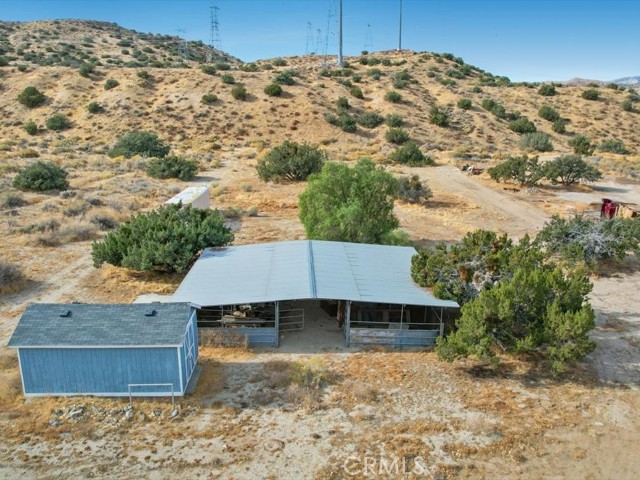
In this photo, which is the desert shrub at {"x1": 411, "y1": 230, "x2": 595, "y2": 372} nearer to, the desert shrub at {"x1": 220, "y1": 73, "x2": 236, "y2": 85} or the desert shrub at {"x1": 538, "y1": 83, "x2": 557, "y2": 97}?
the desert shrub at {"x1": 220, "y1": 73, "x2": 236, "y2": 85}

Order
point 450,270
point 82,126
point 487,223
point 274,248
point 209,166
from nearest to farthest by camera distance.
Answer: point 450,270
point 274,248
point 487,223
point 209,166
point 82,126

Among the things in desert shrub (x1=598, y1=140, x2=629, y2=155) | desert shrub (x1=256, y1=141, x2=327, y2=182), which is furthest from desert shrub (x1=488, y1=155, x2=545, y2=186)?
desert shrub (x1=598, y1=140, x2=629, y2=155)

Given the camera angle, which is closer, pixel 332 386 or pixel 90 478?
pixel 90 478

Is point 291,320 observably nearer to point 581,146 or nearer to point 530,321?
point 530,321

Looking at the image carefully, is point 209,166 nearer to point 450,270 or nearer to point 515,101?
point 450,270

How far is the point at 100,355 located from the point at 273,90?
61178 mm

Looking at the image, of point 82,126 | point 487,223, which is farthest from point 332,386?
point 82,126

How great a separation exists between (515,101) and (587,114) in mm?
10156

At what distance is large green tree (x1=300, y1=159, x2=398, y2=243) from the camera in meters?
23.0

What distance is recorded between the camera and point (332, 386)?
13953mm

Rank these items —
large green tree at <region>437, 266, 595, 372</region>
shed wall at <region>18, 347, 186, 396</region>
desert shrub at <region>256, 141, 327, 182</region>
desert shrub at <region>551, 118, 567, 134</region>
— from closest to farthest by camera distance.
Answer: shed wall at <region>18, 347, 186, 396</region> → large green tree at <region>437, 266, 595, 372</region> → desert shrub at <region>256, 141, 327, 182</region> → desert shrub at <region>551, 118, 567, 134</region>

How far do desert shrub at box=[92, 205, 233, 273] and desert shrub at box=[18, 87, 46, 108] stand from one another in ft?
181

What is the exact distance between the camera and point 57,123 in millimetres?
61781

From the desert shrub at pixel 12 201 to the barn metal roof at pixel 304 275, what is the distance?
18.6m
